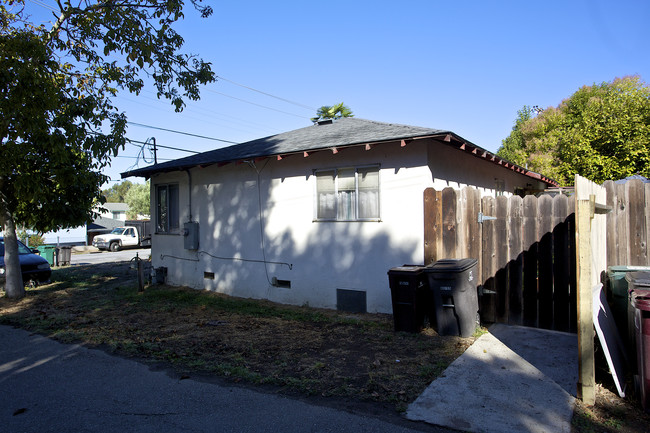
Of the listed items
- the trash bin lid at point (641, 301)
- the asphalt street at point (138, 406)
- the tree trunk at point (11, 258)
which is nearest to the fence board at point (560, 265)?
the trash bin lid at point (641, 301)

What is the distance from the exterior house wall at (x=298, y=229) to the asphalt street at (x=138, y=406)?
4.17m

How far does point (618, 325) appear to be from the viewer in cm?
520

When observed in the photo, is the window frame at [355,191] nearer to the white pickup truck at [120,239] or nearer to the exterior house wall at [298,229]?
the exterior house wall at [298,229]

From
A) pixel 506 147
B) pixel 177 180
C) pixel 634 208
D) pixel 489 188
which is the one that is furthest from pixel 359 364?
pixel 506 147

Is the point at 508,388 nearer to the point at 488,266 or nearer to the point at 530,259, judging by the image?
the point at 530,259

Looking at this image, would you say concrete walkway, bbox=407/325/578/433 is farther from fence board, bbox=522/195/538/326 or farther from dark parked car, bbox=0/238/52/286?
dark parked car, bbox=0/238/52/286

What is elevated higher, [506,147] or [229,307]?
[506,147]

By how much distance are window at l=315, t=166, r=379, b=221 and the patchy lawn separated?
198cm

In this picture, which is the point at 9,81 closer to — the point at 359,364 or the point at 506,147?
the point at 359,364

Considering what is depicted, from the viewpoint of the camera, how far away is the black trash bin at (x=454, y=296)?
249 inches

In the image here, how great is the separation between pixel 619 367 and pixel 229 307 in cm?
724

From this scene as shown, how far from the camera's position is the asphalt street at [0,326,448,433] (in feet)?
12.9

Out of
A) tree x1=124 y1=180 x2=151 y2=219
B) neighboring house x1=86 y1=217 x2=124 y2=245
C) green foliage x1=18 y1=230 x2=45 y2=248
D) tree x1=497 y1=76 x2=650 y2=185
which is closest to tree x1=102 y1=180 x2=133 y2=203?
tree x1=124 y1=180 x2=151 y2=219

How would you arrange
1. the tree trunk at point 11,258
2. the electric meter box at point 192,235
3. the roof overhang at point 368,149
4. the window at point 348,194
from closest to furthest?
1. the roof overhang at point 368,149
2. the window at point 348,194
3. the tree trunk at point 11,258
4. the electric meter box at point 192,235
